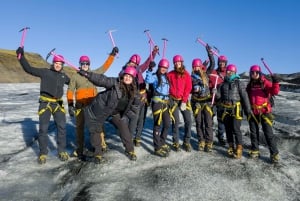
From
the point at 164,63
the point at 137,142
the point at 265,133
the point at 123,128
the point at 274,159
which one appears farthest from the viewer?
the point at 137,142

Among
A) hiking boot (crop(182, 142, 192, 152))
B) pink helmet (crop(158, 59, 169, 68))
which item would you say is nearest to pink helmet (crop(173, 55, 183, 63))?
pink helmet (crop(158, 59, 169, 68))

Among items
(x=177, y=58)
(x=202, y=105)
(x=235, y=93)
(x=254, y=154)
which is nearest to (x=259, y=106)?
(x=235, y=93)

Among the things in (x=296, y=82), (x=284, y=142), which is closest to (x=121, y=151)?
(x=284, y=142)

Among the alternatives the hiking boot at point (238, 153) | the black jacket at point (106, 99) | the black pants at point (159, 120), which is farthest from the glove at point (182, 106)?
the hiking boot at point (238, 153)

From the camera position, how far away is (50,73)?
→ 9172mm

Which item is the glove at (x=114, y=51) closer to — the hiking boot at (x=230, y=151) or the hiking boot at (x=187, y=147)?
the hiking boot at (x=187, y=147)

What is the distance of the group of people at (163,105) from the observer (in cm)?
883

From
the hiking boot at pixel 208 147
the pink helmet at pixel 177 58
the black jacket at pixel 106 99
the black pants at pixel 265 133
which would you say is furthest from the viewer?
the hiking boot at pixel 208 147

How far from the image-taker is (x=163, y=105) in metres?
9.41

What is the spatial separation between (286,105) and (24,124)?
13000 millimetres

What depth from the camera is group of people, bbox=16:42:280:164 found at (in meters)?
8.83

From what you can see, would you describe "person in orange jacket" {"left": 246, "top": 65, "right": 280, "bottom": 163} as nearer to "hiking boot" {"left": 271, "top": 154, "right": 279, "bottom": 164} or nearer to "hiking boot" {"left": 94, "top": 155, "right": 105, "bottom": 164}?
"hiking boot" {"left": 271, "top": 154, "right": 279, "bottom": 164}

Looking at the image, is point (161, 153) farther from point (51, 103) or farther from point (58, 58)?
point (58, 58)

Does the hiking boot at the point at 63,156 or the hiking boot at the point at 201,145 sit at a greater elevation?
the hiking boot at the point at 201,145
